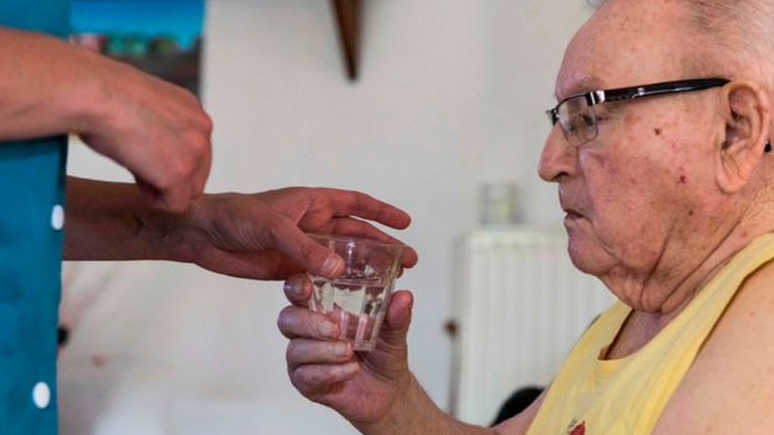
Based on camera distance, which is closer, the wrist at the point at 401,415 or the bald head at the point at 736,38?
the bald head at the point at 736,38

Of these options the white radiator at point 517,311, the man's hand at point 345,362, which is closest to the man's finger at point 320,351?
the man's hand at point 345,362

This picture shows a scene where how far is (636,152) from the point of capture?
114 cm

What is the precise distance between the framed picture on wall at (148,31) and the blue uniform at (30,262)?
2.67 metres

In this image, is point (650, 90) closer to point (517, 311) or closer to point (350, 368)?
point (350, 368)

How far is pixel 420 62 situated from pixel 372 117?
Answer: 24cm

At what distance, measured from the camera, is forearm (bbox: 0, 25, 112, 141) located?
0.63 meters

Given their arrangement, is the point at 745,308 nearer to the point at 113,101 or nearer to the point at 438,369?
the point at 113,101

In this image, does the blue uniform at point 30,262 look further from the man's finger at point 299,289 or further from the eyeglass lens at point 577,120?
the eyeglass lens at point 577,120

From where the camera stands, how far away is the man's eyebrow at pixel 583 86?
1.17 metres

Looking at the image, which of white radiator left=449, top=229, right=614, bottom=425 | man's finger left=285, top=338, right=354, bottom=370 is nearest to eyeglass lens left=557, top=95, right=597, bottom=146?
man's finger left=285, top=338, right=354, bottom=370


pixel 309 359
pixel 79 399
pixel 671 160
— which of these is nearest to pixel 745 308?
pixel 671 160

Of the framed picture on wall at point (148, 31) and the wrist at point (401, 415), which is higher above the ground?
the framed picture on wall at point (148, 31)

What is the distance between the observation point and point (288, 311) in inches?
44.9

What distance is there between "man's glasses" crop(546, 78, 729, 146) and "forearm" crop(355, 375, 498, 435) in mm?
384
